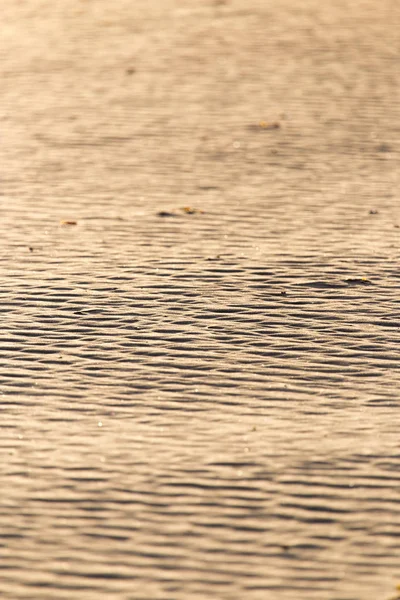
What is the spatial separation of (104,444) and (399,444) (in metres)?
1.63

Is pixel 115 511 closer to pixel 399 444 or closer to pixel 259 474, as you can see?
pixel 259 474

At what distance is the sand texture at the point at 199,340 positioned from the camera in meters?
4.88

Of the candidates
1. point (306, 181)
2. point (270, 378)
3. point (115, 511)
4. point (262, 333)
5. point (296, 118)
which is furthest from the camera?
point (296, 118)

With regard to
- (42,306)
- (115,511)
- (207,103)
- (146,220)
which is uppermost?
(115,511)

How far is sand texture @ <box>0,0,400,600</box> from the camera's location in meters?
4.88

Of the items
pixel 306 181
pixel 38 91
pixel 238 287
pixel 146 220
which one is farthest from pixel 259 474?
pixel 38 91

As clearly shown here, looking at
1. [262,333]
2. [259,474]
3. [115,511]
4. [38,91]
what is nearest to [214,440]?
[259,474]

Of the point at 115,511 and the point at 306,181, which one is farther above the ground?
the point at 115,511

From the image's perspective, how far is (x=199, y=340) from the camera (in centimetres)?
714

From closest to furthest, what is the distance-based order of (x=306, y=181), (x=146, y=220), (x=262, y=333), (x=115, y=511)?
(x=115, y=511)
(x=262, y=333)
(x=146, y=220)
(x=306, y=181)

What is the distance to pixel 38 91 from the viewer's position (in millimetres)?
14953

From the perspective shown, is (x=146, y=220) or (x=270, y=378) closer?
(x=270, y=378)

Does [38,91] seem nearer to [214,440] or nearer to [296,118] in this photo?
[296,118]

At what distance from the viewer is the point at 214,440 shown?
585cm
